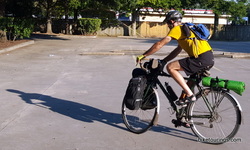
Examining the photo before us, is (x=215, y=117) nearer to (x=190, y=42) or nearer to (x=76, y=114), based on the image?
(x=190, y=42)

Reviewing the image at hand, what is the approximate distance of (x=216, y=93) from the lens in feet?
16.0

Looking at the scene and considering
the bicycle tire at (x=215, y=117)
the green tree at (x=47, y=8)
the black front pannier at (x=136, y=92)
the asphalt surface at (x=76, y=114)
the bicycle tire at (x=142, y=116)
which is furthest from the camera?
the green tree at (x=47, y=8)

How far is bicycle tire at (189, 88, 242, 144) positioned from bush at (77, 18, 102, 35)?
3315 centimetres

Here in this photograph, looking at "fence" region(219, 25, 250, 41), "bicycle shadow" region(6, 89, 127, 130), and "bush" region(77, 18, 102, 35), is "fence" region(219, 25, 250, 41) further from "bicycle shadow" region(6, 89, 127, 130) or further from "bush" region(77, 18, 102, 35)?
"bicycle shadow" region(6, 89, 127, 130)

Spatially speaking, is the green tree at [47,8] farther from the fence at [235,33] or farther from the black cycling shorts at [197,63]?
the black cycling shorts at [197,63]

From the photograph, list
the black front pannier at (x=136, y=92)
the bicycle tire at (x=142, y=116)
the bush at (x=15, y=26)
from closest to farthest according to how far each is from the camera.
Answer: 1. the black front pannier at (x=136, y=92)
2. the bicycle tire at (x=142, y=116)
3. the bush at (x=15, y=26)

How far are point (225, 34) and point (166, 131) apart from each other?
1726 inches

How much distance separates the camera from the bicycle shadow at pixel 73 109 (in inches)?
245

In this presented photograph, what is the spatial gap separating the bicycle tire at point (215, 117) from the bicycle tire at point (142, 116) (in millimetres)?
555

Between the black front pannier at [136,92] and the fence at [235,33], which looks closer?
the black front pannier at [136,92]

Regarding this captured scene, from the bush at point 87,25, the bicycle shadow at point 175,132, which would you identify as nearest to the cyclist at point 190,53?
the bicycle shadow at point 175,132

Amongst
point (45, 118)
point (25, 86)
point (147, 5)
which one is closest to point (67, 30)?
point (147, 5)

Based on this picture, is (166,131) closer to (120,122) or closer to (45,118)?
(120,122)

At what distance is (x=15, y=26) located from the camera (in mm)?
21750
